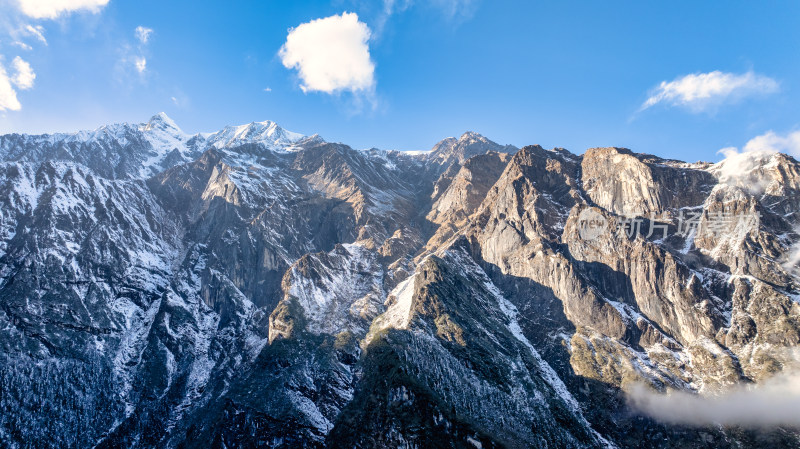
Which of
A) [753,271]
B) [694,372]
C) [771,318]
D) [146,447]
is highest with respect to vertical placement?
[753,271]

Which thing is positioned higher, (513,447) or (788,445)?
(788,445)

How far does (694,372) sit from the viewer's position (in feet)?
575

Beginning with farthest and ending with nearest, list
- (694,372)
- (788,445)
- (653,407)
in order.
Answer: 1. (694,372)
2. (653,407)
3. (788,445)

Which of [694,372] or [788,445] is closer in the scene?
[788,445]

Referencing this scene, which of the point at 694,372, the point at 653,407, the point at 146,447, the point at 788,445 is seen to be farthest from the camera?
the point at 146,447

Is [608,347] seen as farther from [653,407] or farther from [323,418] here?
[323,418]

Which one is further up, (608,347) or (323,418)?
(608,347)

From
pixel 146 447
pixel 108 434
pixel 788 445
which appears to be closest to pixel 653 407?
pixel 788 445

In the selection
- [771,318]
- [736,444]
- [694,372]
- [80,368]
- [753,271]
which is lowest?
[80,368]

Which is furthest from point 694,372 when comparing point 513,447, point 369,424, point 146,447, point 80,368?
point 80,368

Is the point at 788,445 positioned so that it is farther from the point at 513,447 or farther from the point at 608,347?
the point at 513,447

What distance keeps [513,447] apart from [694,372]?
274ft

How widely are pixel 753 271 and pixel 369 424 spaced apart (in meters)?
170

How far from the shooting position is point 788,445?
455 feet
